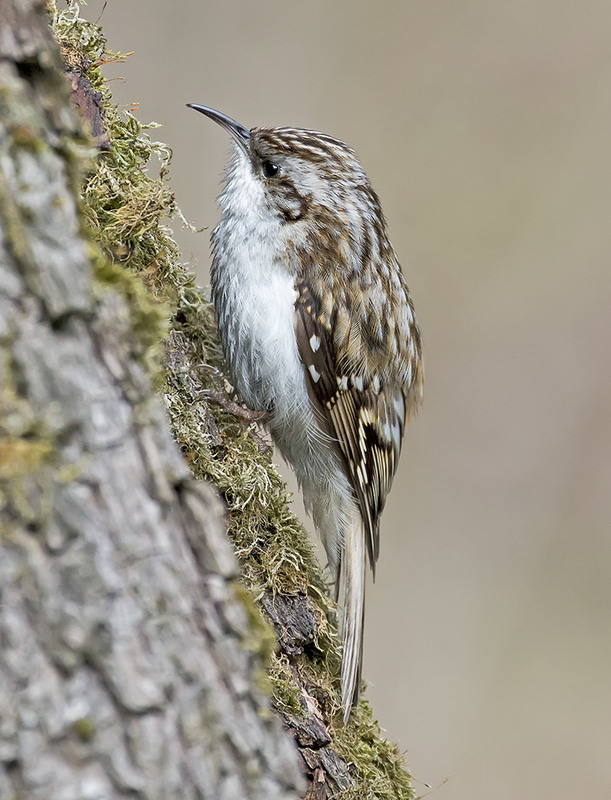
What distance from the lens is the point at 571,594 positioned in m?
5.58

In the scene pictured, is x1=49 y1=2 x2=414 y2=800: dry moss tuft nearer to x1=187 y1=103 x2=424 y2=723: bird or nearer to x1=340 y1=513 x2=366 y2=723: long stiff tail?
x1=340 y1=513 x2=366 y2=723: long stiff tail

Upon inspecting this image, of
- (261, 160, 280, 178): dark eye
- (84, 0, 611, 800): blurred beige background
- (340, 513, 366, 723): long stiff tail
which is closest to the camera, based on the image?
(340, 513, 366, 723): long stiff tail

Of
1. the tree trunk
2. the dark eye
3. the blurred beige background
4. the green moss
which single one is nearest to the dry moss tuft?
the dark eye

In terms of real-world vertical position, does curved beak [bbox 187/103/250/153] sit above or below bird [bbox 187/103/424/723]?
above

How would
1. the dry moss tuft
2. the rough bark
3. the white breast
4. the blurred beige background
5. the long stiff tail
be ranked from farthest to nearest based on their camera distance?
the blurred beige background
the white breast
the long stiff tail
the dry moss tuft
the rough bark

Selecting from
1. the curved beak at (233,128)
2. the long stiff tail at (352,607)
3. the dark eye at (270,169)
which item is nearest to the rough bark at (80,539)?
the long stiff tail at (352,607)

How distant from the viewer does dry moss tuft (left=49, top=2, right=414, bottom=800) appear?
6.52ft

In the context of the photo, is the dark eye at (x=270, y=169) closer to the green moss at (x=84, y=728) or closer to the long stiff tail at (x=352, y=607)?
the long stiff tail at (x=352, y=607)

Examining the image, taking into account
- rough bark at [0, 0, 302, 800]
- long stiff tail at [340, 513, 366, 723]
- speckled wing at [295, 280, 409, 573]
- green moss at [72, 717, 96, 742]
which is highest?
rough bark at [0, 0, 302, 800]

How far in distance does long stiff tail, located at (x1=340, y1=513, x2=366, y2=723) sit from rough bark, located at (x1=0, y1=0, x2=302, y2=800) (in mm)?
1095

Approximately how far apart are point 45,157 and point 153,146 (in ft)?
4.61

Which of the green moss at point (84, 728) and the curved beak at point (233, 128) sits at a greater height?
the curved beak at point (233, 128)

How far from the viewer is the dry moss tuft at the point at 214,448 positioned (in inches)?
78.2

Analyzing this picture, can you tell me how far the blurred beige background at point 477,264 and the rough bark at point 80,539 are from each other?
14.4 ft
